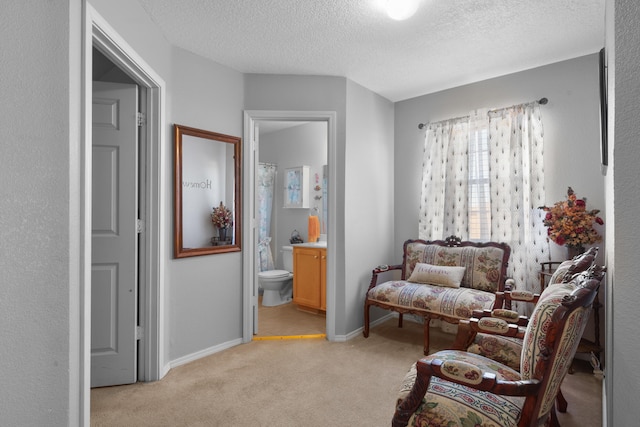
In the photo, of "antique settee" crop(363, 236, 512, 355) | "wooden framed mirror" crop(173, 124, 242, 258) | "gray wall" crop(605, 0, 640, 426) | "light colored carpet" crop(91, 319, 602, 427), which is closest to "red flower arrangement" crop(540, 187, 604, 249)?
"antique settee" crop(363, 236, 512, 355)

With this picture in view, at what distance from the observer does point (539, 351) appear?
1272 mm

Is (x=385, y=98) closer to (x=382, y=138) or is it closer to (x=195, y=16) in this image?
(x=382, y=138)

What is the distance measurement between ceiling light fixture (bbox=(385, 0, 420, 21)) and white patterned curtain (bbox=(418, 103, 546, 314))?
63.3 inches

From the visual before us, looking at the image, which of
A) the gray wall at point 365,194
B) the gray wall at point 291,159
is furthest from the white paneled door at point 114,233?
the gray wall at point 291,159

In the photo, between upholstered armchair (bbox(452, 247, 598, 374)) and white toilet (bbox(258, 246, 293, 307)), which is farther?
white toilet (bbox(258, 246, 293, 307))

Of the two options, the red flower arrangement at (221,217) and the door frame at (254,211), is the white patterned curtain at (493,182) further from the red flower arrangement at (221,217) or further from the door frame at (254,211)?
the red flower arrangement at (221,217)

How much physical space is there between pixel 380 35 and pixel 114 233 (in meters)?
2.53

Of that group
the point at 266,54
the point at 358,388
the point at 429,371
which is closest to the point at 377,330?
the point at 358,388

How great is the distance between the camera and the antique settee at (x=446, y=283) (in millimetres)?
3000

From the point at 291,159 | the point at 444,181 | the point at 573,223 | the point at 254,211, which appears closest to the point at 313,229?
the point at 291,159

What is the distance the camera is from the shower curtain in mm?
5290

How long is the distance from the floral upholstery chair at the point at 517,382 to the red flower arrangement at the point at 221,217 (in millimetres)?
2206

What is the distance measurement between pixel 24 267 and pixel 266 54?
7.88ft

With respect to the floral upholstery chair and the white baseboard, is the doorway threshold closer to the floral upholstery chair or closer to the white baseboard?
the white baseboard
